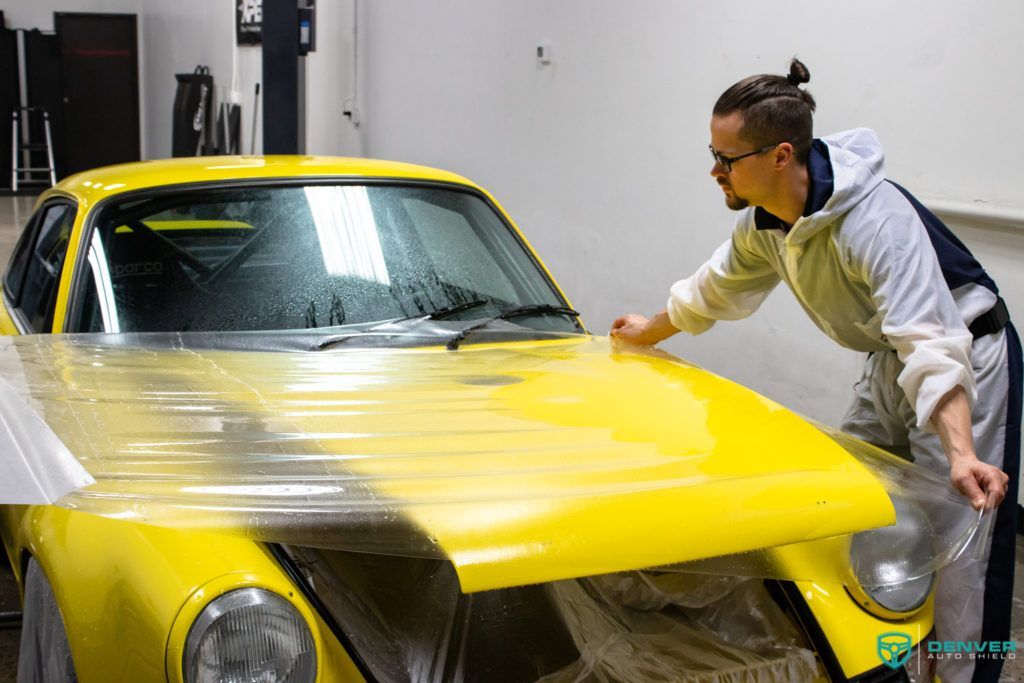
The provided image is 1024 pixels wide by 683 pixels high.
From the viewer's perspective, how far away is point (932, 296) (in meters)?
1.98

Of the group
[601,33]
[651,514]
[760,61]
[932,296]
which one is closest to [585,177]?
[601,33]

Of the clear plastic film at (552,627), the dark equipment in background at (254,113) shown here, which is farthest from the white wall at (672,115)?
the dark equipment in background at (254,113)

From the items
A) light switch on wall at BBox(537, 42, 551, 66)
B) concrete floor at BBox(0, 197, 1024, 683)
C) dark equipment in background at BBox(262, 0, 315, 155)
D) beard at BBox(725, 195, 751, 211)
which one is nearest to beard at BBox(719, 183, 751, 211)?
beard at BBox(725, 195, 751, 211)

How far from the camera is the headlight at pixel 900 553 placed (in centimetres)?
188

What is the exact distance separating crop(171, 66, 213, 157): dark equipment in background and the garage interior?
278 cm

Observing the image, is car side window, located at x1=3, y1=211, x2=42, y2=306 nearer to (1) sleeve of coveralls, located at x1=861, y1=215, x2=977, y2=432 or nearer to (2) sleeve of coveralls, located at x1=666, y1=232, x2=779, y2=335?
(2) sleeve of coveralls, located at x1=666, y1=232, x2=779, y2=335

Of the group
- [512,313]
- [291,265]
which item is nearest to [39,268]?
[291,265]

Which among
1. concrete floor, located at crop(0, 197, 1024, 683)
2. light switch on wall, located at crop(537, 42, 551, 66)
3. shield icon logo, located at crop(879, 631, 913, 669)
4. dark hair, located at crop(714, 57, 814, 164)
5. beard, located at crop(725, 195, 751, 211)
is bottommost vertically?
concrete floor, located at crop(0, 197, 1024, 683)

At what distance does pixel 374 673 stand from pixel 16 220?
433 inches

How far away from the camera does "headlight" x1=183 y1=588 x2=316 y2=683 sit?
54.6 inches

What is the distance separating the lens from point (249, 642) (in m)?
1.41

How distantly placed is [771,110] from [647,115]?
132 inches

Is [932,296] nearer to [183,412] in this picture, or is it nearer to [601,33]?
[183,412]

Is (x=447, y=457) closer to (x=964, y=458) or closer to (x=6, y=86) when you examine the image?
(x=964, y=458)
